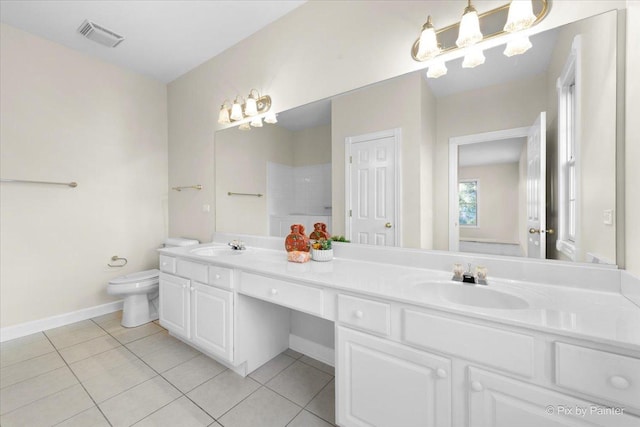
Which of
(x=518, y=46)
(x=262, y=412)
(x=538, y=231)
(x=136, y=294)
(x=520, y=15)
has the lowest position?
(x=262, y=412)

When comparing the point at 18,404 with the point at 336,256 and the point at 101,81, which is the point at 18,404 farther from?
the point at 101,81

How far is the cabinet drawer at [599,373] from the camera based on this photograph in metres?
0.67

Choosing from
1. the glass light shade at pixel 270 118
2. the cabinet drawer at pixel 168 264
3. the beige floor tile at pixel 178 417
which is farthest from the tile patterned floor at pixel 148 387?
the glass light shade at pixel 270 118

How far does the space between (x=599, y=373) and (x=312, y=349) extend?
5.30ft

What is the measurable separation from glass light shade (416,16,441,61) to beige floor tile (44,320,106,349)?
3267mm

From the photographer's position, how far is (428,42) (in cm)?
137

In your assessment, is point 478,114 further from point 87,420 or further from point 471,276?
point 87,420

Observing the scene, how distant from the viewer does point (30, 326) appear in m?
2.33

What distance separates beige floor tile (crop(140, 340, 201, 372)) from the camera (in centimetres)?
186


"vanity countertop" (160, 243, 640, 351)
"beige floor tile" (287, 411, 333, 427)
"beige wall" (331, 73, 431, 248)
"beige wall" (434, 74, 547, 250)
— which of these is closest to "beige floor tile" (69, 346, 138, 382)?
"vanity countertop" (160, 243, 640, 351)

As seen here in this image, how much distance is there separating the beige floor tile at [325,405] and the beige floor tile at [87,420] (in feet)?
3.47

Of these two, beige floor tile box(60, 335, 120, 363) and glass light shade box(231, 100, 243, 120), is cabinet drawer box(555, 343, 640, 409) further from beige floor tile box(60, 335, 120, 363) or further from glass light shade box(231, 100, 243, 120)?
beige floor tile box(60, 335, 120, 363)

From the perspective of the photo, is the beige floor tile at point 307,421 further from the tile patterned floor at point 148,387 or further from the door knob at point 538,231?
the door knob at point 538,231

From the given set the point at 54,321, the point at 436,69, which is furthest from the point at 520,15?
the point at 54,321
